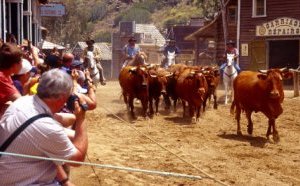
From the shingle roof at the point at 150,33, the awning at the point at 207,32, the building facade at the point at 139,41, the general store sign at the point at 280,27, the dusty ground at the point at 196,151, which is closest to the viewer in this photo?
the dusty ground at the point at 196,151

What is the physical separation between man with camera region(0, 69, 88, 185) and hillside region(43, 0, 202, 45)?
68283 millimetres

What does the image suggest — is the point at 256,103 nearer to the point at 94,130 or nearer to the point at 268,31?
the point at 94,130

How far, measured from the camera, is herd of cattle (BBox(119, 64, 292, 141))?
12352 mm

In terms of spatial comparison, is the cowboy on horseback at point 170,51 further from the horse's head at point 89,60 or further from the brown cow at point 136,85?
the brown cow at point 136,85

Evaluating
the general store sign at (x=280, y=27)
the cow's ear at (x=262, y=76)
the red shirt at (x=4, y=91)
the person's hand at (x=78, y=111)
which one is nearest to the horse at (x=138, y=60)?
the cow's ear at (x=262, y=76)

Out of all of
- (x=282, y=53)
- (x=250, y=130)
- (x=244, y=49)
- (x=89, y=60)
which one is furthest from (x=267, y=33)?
(x=250, y=130)

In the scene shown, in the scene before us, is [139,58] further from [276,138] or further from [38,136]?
[38,136]

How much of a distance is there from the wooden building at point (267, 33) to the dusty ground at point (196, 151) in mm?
14083

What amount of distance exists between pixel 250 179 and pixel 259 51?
23547 millimetres

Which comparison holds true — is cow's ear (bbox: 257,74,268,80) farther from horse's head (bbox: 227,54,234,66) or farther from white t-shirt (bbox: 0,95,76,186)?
white t-shirt (bbox: 0,95,76,186)

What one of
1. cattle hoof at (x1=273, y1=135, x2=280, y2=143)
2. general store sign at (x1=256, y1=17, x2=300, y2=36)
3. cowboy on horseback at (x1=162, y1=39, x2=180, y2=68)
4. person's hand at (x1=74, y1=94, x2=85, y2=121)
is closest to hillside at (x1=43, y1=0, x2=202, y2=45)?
general store sign at (x1=256, y1=17, x2=300, y2=36)

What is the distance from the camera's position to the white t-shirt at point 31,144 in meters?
3.86

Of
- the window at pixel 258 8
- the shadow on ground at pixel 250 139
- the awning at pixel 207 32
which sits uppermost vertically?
the window at pixel 258 8

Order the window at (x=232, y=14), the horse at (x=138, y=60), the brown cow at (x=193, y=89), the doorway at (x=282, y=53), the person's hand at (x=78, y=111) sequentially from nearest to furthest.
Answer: the person's hand at (x=78, y=111) < the brown cow at (x=193, y=89) < the horse at (x=138, y=60) < the doorway at (x=282, y=53) < the window at (x=232, y=14)
